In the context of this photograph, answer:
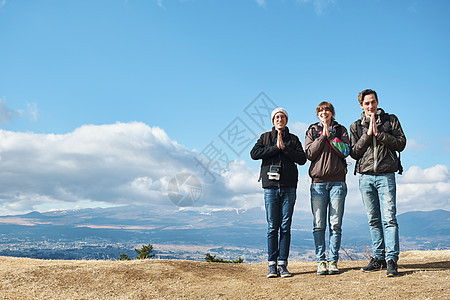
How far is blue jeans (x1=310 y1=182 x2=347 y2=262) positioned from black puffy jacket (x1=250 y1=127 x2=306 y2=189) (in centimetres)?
48

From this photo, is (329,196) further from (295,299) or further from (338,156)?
(295,299)

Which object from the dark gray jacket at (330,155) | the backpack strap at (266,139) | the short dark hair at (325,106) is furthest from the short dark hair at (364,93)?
the backpack strap at (266,139)

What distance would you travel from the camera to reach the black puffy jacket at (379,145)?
6.40 meters

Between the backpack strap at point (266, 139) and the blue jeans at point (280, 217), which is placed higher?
the backpack strap at point (266, 139)

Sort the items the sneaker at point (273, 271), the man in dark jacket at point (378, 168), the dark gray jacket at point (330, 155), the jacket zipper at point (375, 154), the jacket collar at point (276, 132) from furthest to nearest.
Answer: the jacket collar at point (276, 132) < the sneaker at point (273, 271) < the dark gray jacket at point (330, 155) < the jacket zipper at point (375, 154) < the man in dark jacket at point (378, 168)

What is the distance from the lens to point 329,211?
6695 mm

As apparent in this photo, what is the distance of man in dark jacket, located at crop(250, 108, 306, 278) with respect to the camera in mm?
6738

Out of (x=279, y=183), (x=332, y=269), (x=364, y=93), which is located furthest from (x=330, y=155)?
(x=332, y=269)

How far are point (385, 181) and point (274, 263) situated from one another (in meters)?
2.53

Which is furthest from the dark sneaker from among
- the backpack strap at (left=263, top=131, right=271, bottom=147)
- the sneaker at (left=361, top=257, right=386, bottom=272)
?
the backpack strap at (left=263, top=131, right=271, bottom=147)

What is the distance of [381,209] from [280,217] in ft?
5.88

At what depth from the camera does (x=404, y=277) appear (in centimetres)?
614

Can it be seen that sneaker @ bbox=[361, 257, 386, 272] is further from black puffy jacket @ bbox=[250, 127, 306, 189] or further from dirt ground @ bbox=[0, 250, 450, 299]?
black puffy jacket @ bbox=[250, 127, 306, 189]

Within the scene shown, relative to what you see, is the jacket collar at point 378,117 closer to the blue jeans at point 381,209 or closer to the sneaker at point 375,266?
the blue jeans at point 381,209
